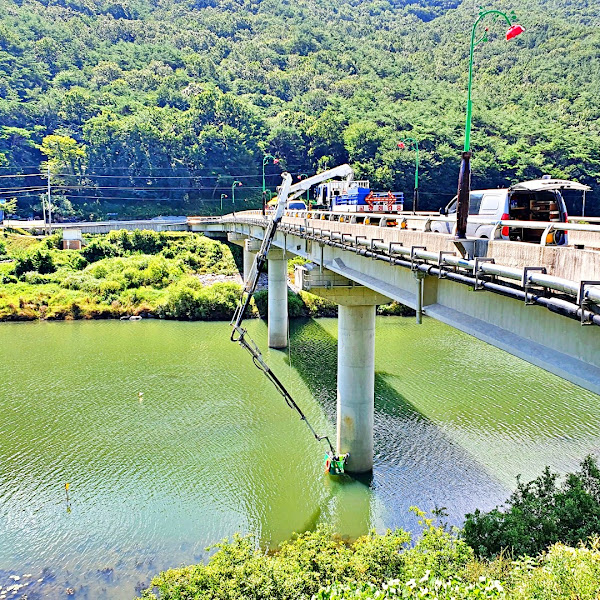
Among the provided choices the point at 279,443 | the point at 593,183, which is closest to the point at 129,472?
the point at 279,443

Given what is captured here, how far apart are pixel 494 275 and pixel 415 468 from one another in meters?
12.4

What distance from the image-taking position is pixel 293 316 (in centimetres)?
4716

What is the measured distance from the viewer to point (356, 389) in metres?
21.1

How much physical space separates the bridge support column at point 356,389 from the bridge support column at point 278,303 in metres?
17.4

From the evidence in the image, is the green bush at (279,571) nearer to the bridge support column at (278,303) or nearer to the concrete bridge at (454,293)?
the concrete bridge at (454,293)

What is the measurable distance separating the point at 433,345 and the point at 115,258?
3472cm

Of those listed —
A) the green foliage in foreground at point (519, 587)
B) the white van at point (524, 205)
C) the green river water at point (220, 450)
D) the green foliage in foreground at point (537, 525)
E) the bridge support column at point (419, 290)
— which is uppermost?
the white van at point (524, 205)

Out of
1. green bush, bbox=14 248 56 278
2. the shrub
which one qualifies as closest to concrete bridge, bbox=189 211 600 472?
green bush, bbox=14 248 56 278

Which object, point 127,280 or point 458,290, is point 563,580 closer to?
point 458,290

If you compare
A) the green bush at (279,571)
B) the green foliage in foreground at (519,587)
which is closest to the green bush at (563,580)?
the green foliage in foreground at (519,587)

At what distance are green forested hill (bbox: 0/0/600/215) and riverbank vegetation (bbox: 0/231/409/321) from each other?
109 feet

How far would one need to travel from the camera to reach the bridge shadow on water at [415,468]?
60.1 ft

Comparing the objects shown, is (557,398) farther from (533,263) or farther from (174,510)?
(533,263)

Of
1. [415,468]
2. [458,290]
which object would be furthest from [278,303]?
[458,290]
